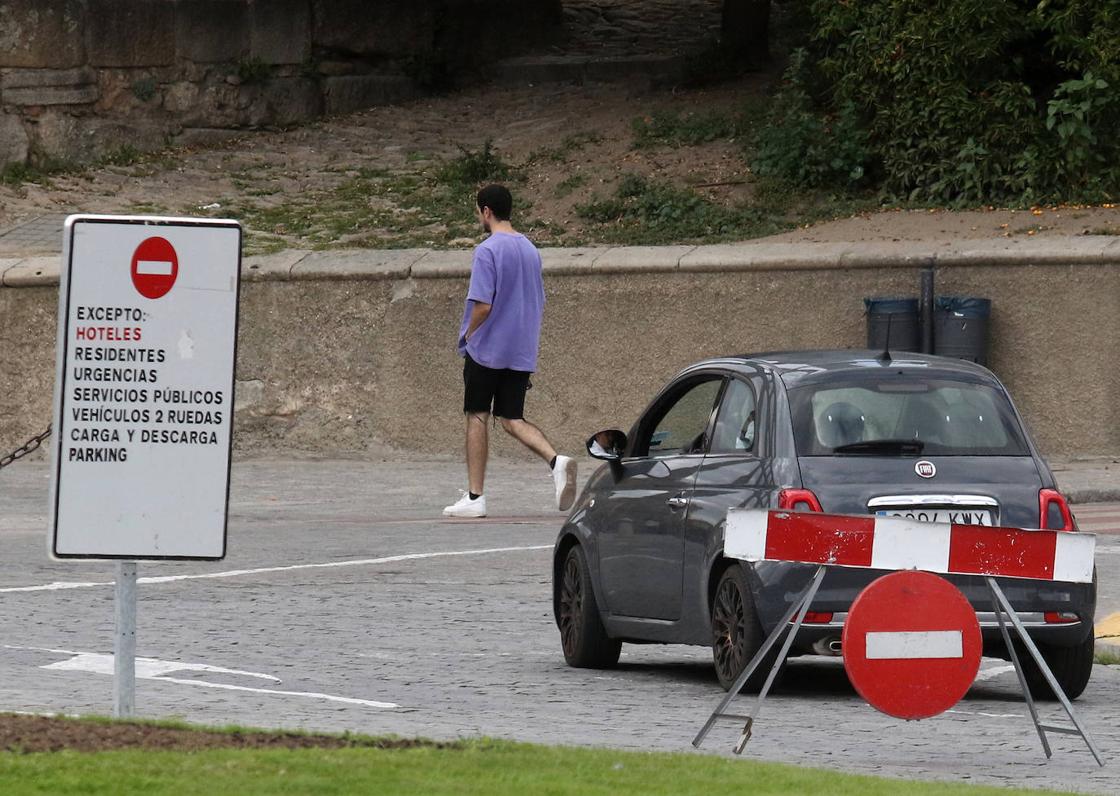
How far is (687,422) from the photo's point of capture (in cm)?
1016

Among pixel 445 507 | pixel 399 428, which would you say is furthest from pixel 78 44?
pixel 445 507

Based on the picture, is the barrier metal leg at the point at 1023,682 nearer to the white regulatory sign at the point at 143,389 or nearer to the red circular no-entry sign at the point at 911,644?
the red circular no-entry sign at the point at 911,644

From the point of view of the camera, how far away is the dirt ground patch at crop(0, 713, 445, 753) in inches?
261

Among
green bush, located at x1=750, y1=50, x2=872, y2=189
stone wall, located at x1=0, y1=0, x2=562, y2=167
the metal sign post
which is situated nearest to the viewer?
the metal sign post

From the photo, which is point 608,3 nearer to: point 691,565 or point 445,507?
point 445,507

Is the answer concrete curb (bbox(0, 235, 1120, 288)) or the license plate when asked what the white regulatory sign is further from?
concrete curb (bbox(0, 235, 1120, 288))

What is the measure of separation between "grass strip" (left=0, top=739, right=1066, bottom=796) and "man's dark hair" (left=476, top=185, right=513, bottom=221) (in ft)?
28.9

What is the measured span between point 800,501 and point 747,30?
60.6 feet

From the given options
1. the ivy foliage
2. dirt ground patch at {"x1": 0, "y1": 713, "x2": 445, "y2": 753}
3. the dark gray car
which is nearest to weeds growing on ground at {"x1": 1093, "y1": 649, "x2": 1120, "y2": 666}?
the dark gray car

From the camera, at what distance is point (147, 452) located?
7051mm

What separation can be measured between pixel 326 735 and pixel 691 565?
105 inches

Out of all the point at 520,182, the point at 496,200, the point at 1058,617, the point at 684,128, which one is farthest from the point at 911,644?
the point at 684,128

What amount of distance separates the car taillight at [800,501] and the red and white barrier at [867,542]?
1225 mm

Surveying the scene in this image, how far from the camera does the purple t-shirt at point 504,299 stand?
15.4 metres
